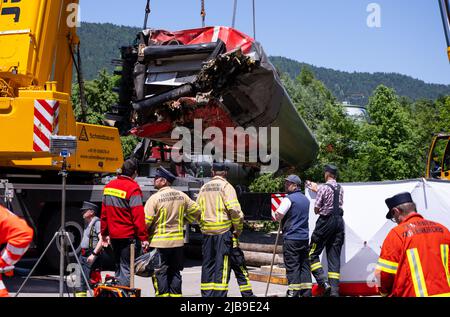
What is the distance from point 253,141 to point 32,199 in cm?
384

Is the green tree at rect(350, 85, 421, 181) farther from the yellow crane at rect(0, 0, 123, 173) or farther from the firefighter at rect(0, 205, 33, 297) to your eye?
the firefighter at rect(0, 205, 33, 297)

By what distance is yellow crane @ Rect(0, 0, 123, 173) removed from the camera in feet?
29.9

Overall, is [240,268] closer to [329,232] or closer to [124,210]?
[329,232]

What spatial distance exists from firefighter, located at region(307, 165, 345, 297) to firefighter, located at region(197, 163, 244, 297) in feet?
4.11

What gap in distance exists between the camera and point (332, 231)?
8.23 meters

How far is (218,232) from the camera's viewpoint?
7516 millimetres

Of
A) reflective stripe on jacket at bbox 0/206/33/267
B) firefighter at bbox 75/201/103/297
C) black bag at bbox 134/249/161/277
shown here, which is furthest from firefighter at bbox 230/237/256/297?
reflective stripe on jacket at bbox 0/206/33/267

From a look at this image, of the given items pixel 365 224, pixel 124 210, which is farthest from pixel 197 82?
pixel 365 224

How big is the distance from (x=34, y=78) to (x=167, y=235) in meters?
3.77

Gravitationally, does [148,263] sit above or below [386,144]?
below

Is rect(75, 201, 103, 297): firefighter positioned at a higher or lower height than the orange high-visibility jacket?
lower

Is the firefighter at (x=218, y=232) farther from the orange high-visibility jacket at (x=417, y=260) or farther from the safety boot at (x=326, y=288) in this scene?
the orange high-visibility jacket at (x=417, y=260)

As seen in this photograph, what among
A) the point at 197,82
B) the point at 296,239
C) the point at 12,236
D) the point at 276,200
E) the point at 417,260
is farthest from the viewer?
the point at 276,200

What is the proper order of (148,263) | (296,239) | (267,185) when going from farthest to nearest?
1. (267,185)
2. (296,239)
3. (148,263)
